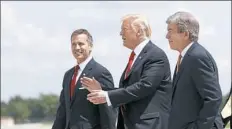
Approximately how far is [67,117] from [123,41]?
1.60 metres

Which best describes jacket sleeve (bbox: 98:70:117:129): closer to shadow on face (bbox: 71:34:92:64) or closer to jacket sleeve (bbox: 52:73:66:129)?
shadow on face (bbox: 71:34:92:64)

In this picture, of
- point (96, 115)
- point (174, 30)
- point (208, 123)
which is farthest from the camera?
point (96, 115)

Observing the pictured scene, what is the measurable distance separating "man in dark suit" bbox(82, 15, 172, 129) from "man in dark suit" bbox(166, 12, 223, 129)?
0.50 m

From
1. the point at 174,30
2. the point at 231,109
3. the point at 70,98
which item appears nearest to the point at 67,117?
→ the point at 70,98

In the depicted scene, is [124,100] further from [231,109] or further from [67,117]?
[231,109]

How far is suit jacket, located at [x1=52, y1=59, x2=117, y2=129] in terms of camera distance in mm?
7897

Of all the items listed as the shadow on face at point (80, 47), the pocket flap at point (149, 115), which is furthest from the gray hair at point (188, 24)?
the shadow on face at point (80, 47)

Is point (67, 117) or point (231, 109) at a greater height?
point (67, 117)

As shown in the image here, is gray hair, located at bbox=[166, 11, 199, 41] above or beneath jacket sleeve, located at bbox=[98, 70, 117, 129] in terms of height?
above

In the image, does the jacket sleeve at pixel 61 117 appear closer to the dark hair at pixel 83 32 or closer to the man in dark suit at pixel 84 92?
the man in dark suit at pixel 84 92

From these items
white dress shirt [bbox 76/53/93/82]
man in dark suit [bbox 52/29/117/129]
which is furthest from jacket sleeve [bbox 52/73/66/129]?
white dress shirt [bbox 76/53/93/82]

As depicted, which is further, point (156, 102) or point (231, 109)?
point (231, 109)

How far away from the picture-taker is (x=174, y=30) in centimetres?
636

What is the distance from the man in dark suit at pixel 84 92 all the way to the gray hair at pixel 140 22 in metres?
1.18
